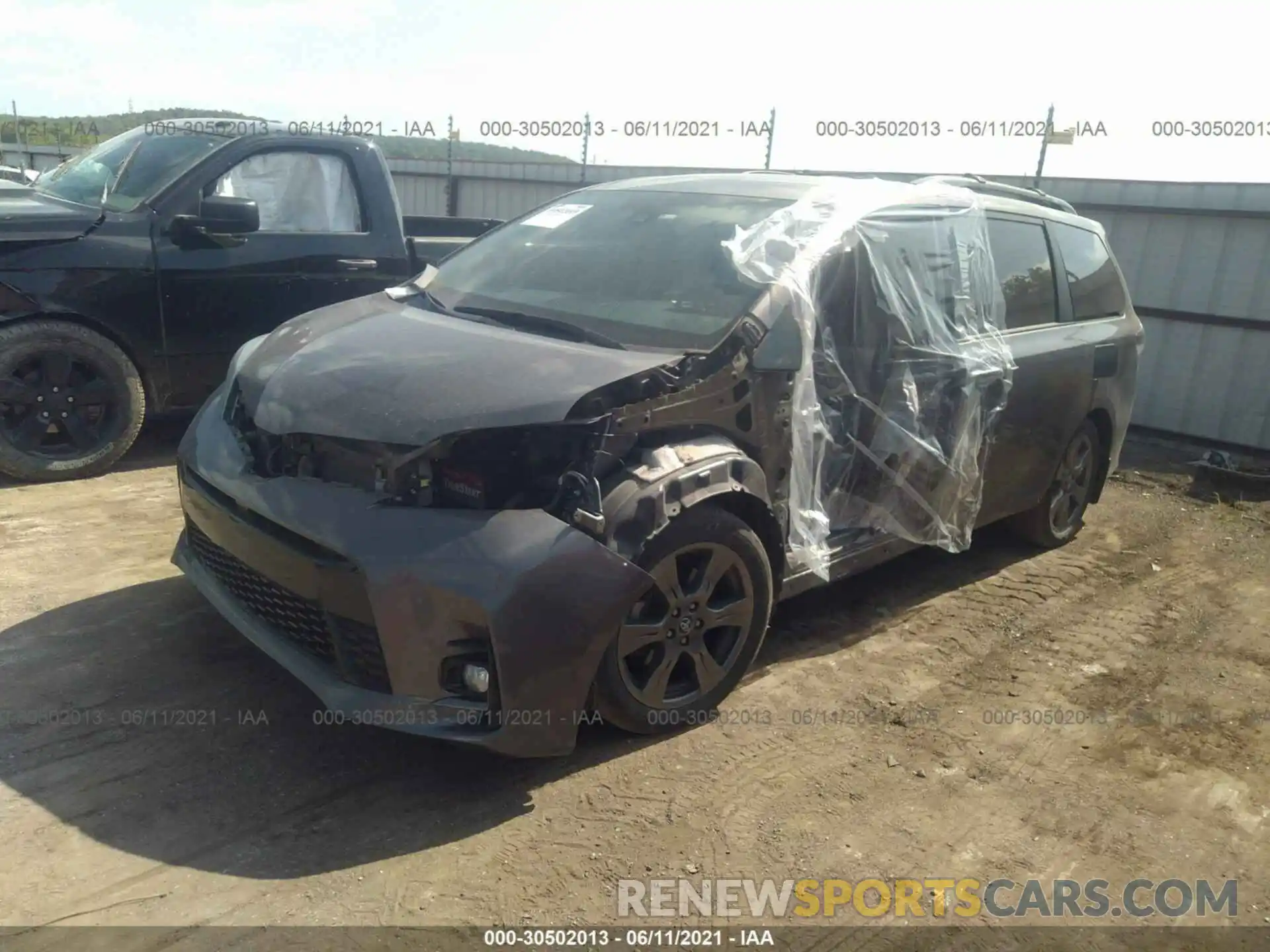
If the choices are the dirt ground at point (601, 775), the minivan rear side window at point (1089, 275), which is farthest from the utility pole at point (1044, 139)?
the dirt ground at point (601, 775)

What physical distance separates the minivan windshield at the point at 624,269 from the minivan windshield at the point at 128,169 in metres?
2.32

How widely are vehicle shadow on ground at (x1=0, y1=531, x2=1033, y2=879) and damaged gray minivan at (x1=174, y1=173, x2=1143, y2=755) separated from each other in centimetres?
25

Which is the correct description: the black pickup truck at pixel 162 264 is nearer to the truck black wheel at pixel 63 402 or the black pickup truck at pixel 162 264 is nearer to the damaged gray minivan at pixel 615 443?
the truck black wheel at pixel 63 402

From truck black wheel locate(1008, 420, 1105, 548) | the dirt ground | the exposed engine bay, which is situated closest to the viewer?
the dirt ground

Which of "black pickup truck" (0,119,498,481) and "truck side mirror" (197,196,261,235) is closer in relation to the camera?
"black pickup truck" (0,119,498,481)

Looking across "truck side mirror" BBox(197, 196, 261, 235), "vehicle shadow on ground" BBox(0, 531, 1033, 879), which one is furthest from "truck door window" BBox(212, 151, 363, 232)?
"vehicle shadow on ground" BBox(0, 531, 1033, 879)

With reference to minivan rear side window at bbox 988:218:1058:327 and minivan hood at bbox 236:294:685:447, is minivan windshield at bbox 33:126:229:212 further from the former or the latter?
minivan rear side window at bbox 988:218:1058:327

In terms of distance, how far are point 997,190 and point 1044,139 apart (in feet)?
16.6

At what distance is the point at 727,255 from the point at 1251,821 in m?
2.52

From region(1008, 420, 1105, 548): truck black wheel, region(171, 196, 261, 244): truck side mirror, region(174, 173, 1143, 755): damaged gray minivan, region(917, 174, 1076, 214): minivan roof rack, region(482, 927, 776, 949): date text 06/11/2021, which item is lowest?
region(482, 927, 776, 949): date text 06/11/2021

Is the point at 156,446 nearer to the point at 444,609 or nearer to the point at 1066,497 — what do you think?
the point at 444,609

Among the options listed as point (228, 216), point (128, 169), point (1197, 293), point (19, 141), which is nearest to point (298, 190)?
point (228, 216)

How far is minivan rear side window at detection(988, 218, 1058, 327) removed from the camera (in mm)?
4672

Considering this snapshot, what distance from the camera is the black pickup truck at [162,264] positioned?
526cm
